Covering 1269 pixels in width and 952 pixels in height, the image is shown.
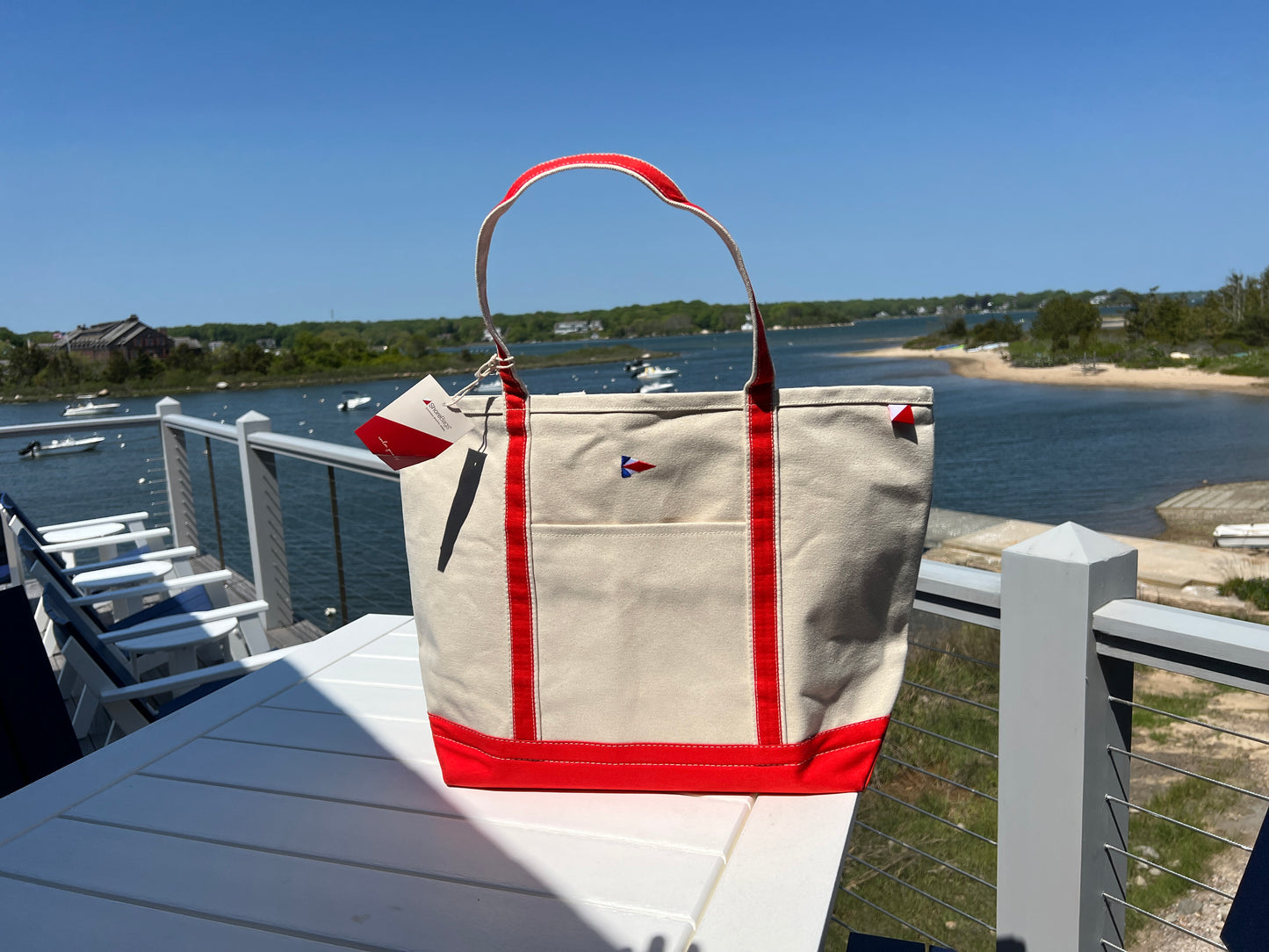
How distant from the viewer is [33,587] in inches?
108

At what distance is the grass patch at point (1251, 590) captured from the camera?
8570 millimetres

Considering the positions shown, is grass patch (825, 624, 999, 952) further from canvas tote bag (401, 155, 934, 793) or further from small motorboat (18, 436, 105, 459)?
small motorboat (18, 436, 105, 459)

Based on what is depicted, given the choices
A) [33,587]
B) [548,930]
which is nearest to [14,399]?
[33,587]

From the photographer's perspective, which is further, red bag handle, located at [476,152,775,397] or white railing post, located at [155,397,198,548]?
white railing post, located at [155,397,198,548]

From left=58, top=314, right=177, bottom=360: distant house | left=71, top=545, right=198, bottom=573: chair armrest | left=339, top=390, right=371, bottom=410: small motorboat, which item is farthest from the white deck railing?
left=339, top=390, right=371, bottom=410: small motorboat

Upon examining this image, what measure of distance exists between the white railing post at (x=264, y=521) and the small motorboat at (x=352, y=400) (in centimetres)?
4139

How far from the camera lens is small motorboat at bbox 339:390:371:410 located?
43.2m

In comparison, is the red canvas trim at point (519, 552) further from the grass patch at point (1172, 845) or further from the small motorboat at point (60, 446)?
the small motorboat at point (60, 446)

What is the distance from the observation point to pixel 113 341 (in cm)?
1953

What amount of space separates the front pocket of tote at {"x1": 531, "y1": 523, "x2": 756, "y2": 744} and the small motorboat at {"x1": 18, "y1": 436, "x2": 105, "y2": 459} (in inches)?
216

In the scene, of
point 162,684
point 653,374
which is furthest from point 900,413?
point 653,374

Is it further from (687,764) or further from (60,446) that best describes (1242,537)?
(60,446)

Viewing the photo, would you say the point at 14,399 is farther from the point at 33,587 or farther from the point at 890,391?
the point at 890,391

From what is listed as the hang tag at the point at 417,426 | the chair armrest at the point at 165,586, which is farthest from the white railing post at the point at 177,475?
the hang tag at the point at 417,426
